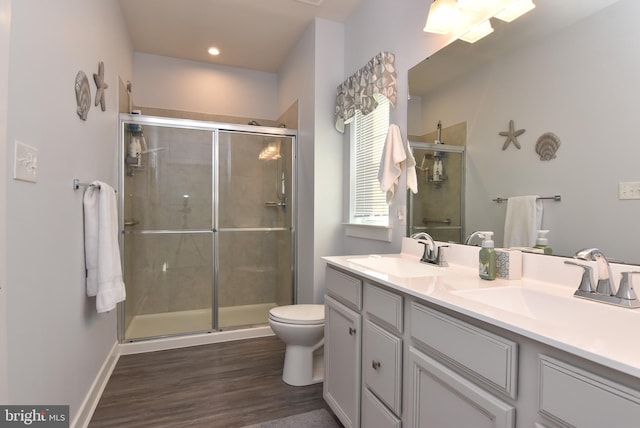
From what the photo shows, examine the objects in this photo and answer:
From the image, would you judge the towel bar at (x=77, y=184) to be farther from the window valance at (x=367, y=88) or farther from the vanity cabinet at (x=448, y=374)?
the window valance at (x=367, y=88)

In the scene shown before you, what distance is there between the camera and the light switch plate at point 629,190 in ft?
3.38

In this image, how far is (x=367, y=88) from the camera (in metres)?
2.31

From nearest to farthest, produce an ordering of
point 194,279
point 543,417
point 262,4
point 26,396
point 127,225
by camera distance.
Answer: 1. point 543,417
2. point 26,396
3. point 262,4
4. point 127,225
5. point 194,279

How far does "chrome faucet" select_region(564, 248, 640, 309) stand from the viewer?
36.9 inches

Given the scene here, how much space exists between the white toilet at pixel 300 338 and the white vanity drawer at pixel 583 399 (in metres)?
1.52

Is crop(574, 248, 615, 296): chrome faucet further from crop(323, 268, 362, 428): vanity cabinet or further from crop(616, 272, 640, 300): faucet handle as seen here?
crop(323, 268, 362, 428): vanity cabinet

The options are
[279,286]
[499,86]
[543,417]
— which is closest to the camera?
[543,417]

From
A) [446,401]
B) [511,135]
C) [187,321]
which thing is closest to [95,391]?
[187,321]

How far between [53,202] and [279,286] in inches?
96.2

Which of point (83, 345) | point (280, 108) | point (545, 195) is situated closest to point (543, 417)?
point (545, 195)

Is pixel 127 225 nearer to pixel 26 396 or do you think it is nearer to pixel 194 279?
pixel 194 279

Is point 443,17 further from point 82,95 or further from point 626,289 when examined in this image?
point 82,95

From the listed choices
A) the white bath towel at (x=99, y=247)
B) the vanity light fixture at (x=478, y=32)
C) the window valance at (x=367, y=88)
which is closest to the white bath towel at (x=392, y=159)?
the window valance at (x=367, y=88)

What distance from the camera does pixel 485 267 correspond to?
4.42 ft
